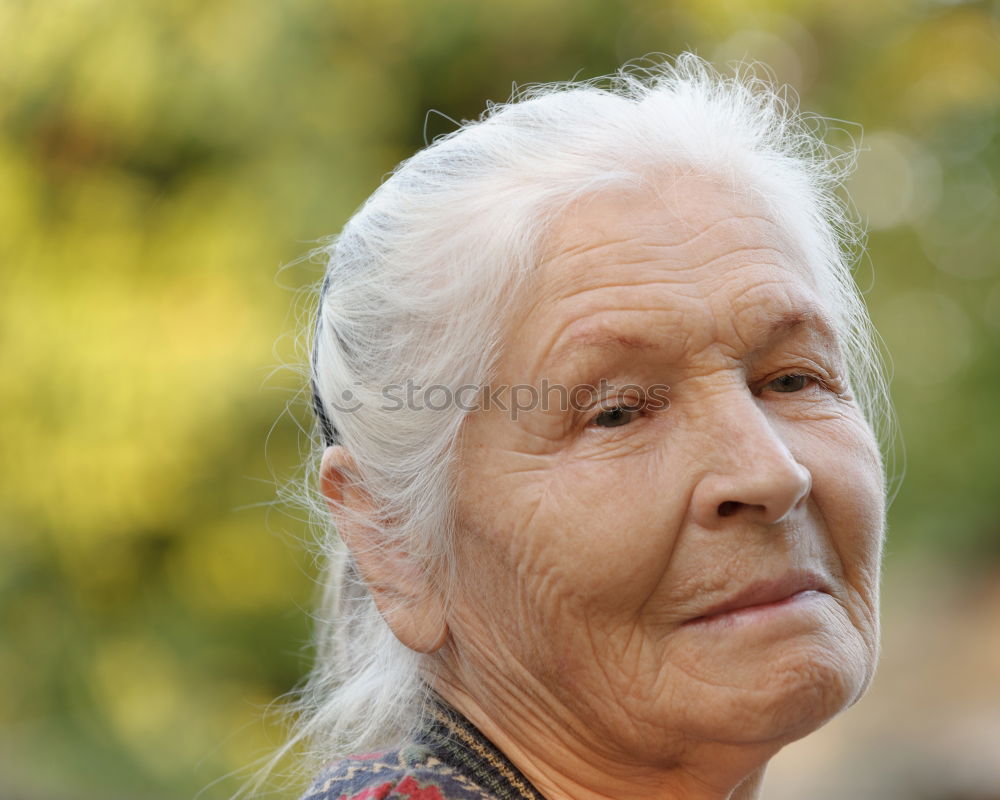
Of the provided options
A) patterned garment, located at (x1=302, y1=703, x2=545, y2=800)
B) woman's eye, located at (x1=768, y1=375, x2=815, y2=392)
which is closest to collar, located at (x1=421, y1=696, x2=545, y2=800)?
patterned garment, located at (x1=302, y1=703, x2=545, y2=800)

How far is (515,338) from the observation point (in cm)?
187

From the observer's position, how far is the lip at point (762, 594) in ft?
5.73

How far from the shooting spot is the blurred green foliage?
4.93 metres

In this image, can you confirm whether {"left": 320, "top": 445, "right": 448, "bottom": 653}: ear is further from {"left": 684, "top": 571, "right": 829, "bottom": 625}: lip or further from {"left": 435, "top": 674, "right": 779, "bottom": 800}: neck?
{"left": 684, "top": 571, "right": 829, "bottom": 625}: lip

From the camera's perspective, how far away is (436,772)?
5.87 ft

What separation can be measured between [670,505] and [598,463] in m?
0.14

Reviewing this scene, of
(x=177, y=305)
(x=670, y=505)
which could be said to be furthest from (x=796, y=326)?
(x=177, y=305)

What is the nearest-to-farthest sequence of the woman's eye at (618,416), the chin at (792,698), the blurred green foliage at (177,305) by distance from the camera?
the chin at (792,698) < the woman's eye at (618,416) < the blurred green foliage at (177,305)

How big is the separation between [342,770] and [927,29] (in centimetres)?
602

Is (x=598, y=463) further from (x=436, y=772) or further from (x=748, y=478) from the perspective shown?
(x=436, y=772)

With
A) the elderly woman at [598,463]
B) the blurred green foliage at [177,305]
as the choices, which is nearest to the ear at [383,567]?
the elderly woman at [598,463]

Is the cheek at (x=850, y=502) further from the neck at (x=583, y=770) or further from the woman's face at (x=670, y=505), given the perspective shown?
the neck at (x=583, y=770)

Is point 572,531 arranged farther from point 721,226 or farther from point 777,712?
point 721,226

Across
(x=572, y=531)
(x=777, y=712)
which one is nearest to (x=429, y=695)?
(x=572, y=531)
